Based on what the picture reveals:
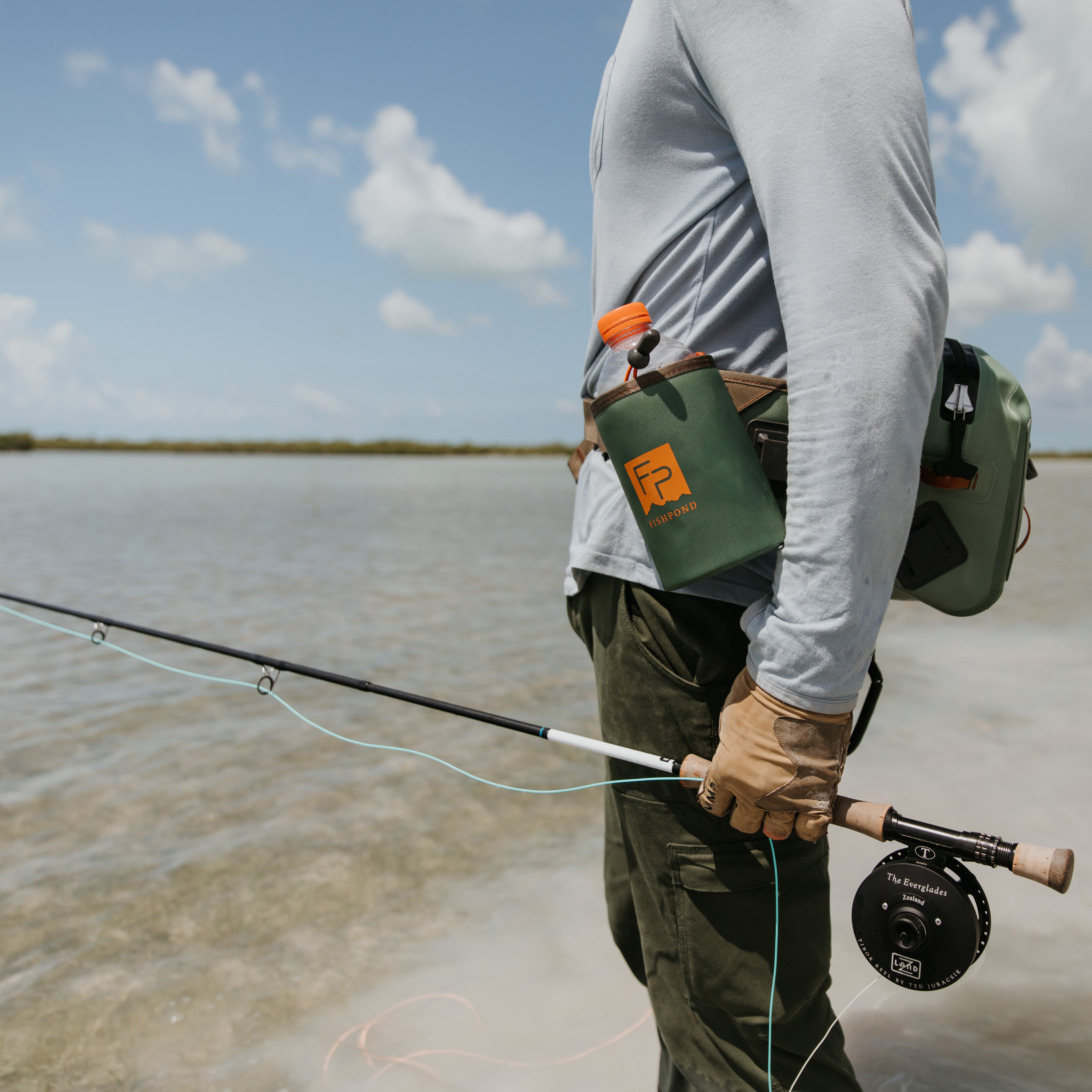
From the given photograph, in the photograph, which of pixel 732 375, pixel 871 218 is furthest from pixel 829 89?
pixel 732 375

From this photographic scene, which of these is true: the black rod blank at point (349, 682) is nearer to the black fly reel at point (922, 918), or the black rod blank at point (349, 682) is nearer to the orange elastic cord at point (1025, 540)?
the black fly reel at point (922, 918)

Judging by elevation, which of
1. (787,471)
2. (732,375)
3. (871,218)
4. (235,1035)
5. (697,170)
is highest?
(697,170)

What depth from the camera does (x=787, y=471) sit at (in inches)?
47.4

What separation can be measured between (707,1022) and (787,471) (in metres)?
0.90

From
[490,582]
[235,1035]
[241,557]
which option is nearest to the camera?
[235,1035]

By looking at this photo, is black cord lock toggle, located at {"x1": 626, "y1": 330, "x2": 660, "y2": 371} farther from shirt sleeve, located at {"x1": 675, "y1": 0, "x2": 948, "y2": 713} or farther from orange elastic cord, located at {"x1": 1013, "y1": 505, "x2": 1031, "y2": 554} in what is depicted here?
orange elastic cord, located at {"x1": 1013, "y1": 505, "x2": 1031, "y2": 554}

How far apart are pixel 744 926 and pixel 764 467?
0.72m

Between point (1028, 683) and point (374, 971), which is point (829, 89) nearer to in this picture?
point (374, 971)

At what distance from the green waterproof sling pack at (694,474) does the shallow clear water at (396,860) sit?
1763 mm

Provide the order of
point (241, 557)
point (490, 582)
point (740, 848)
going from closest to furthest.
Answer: point (740, 848) < point (490, 582) < point (241, 557)

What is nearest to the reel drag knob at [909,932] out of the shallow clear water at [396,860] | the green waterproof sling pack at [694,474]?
the green waterproof sling pack at [694,474]

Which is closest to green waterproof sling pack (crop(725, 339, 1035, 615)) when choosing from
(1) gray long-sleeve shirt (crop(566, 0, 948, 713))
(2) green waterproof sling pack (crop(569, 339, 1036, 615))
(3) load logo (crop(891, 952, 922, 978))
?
(2) green waterproof sling pack (crop(569, 339, 1036, 615))

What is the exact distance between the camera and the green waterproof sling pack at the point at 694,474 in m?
1.23

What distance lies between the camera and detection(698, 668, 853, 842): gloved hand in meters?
1.18
